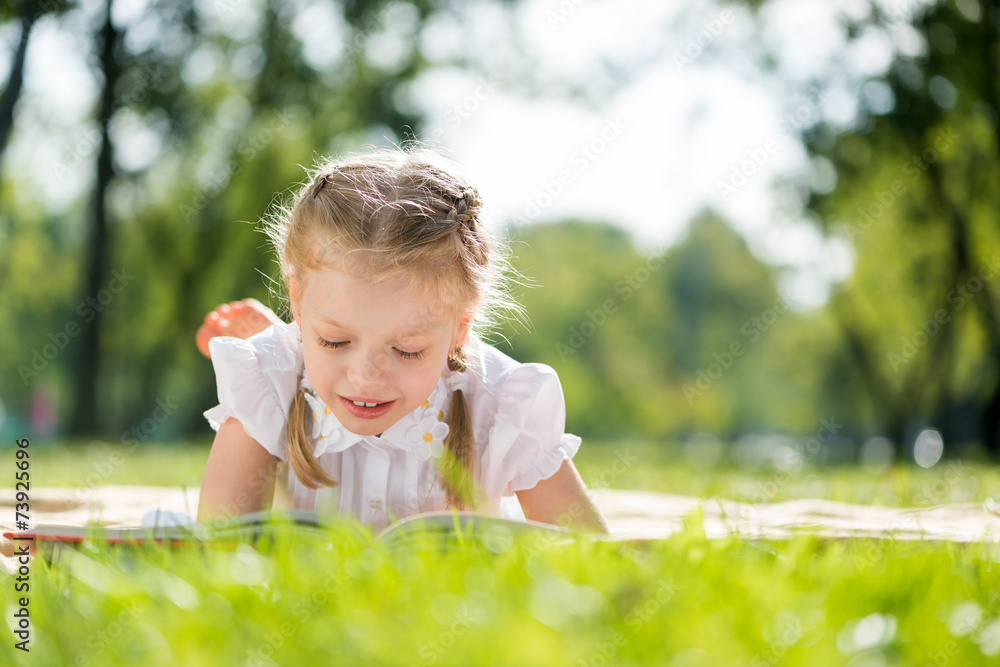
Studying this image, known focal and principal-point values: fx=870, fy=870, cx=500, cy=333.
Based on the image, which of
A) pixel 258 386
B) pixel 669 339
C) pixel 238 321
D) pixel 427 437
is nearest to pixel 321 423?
pixel 258 386

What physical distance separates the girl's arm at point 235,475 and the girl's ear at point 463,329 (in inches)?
25.6

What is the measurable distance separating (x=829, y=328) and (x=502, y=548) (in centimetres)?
2831

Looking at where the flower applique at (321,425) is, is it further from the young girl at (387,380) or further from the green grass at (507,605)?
the green grass at (507,605)

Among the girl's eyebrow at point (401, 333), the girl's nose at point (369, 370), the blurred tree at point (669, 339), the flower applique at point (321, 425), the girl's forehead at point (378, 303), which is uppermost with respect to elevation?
the girl's forehead at point (378, 303)

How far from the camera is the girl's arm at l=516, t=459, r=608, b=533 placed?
8.27 ft

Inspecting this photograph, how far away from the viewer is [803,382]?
34.5 metres

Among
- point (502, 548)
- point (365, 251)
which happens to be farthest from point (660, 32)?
point (502, 548)

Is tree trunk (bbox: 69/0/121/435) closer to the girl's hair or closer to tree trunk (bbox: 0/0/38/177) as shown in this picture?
tree trunk (bbox: 0/0/38/177)

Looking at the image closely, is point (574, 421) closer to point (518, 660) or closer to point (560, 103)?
point (560, 103)

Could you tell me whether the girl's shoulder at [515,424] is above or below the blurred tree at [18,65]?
below

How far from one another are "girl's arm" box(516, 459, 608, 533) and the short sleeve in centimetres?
3

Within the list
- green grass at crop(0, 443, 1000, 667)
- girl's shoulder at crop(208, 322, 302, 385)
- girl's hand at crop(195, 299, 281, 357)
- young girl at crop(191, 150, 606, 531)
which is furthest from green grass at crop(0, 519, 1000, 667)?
girl's hand at crop(195, 299, 281, 357)

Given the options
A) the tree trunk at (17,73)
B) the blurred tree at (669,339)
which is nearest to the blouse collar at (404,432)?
the tree trunk at (17,73)

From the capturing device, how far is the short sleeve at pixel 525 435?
256 cm
